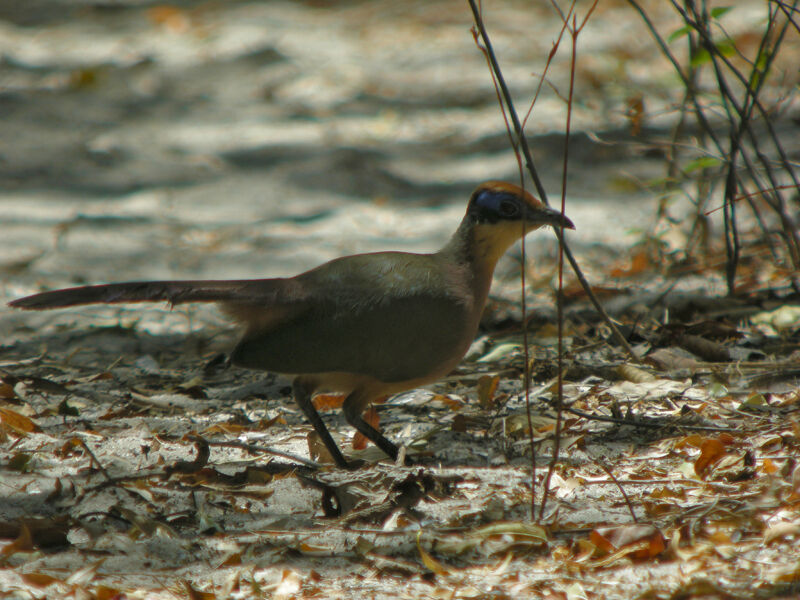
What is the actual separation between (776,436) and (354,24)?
939cm

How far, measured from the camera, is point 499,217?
13.6 ft

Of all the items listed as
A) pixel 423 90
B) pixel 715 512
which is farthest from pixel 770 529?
pixel 423 90

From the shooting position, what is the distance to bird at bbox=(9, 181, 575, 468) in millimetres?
3795

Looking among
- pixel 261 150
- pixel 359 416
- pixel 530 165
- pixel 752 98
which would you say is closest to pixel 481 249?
pixel 530 165

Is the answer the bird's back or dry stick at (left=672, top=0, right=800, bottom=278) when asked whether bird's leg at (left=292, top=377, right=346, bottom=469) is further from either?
dry stick at (left=672, top=0, right=800, bottom=278)

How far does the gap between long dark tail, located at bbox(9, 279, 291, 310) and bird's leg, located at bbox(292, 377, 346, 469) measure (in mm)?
387

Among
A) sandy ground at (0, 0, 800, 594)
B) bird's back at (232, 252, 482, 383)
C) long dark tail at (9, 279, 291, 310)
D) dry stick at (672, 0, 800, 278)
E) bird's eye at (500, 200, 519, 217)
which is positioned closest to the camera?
long dark tail at (9, 279, 291, 310)

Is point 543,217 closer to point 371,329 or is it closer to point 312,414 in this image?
point 371,329

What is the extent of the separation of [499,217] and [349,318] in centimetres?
84

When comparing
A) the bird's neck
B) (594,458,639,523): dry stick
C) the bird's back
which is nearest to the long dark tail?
the bird's back

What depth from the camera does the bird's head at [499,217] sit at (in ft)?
13.4

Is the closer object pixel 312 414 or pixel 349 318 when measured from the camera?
pixel 349 318

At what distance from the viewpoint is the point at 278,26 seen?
11742mm

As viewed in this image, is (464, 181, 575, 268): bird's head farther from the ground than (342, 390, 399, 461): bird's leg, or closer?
farther from the ground
